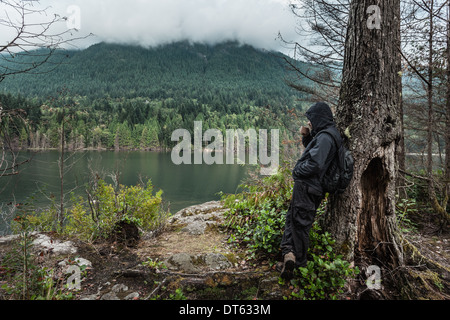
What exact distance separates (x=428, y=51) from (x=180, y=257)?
24.9 feet

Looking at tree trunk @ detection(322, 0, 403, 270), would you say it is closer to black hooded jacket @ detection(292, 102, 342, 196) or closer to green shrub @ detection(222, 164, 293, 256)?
black hooded jacket @ detection(292, 102, 342, 196)

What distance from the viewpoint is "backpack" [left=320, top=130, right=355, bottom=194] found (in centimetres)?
290

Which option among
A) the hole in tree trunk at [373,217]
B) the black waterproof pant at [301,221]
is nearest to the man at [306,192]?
the black waterproof pant at [301,221]

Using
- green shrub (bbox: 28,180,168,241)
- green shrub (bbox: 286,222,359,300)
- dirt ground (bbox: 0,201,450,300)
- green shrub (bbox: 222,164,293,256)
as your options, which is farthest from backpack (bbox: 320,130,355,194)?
green shrub (bbox: 28,180,168,241)

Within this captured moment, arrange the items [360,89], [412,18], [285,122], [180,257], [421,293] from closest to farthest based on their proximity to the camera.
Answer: [421,293] < [360,89] < [180,257] < [412,18] < [285,122]

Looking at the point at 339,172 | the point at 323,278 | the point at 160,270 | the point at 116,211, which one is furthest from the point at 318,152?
the point at 116,211

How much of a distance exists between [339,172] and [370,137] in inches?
26.3

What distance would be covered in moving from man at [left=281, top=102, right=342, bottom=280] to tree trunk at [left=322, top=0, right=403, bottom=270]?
0.44m

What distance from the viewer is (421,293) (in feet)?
9.64

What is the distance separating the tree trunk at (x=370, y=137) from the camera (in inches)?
122

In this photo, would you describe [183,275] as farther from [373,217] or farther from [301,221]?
[373,217]
